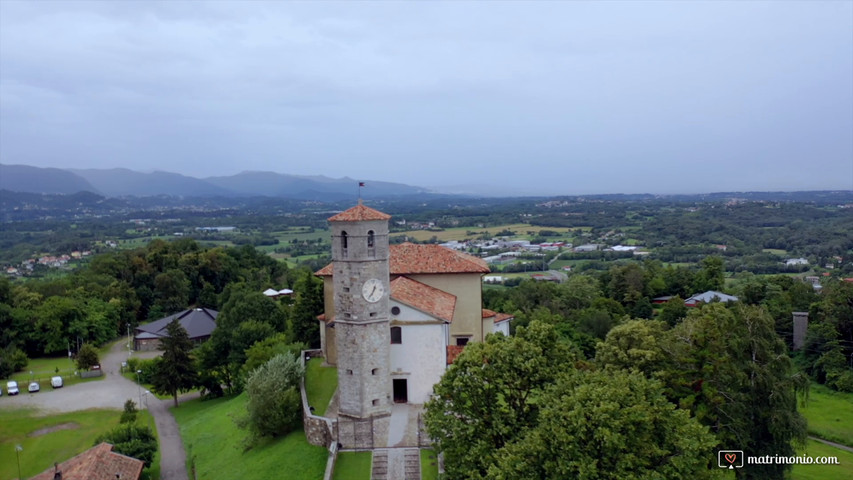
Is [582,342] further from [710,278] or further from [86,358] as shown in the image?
[86,358]

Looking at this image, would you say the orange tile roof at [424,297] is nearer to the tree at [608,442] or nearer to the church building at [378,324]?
the church building at [378,324]

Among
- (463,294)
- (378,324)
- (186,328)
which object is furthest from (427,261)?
(186,328)

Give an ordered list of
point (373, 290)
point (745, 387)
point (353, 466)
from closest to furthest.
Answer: point (745, 387) → point (353, 466) → point (373, 290)

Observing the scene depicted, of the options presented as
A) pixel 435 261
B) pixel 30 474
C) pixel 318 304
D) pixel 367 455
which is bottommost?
pixel 30 474

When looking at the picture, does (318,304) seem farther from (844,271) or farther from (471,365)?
(844,271)

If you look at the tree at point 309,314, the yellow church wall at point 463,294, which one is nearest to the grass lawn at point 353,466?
the yellow church wall at point 463,294

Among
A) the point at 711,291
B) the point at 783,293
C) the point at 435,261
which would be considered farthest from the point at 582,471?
the point at 711,291
